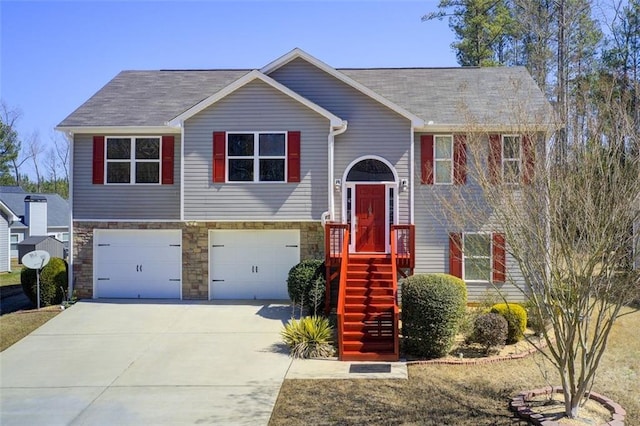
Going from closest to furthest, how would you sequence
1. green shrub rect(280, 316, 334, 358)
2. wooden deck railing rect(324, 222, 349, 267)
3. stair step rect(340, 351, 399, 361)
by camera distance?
stair step rect(340, 351, 399, 361) → green shrub rect(280, 316, 334, 358) → wooden deck railing rect(324, 222, 349, 267)

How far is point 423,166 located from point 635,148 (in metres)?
8.25

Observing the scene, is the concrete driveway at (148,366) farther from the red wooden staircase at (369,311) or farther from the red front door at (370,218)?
the red front door at (370,218)

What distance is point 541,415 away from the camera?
745 centimetres

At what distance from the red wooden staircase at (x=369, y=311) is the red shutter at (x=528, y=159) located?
4.57 meters

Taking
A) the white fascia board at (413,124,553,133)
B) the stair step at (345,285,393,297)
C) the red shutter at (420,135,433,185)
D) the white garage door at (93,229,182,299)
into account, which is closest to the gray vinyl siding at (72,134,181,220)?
the white garage door at (93,229,182,299)

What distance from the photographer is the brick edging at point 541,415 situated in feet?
23.5

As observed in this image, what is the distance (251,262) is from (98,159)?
534cm

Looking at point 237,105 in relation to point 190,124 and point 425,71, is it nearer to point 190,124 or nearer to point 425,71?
point 190,124

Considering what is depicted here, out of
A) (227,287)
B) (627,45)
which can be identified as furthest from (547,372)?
(627,45)

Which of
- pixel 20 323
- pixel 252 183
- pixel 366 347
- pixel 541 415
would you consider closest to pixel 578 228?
pixel 541 415

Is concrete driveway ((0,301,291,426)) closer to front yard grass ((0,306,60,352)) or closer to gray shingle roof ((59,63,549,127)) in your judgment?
front yard grass ((0,306,60,352))

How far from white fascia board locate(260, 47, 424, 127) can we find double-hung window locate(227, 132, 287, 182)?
215cm

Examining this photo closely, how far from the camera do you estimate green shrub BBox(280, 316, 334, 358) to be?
11.1 meters

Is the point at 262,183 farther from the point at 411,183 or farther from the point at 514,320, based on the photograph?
the point at 514,320
